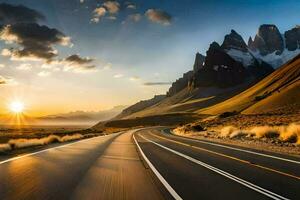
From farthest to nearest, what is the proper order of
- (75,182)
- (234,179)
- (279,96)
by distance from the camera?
1. (279,96)
2. (234,179)
3. (75,182)

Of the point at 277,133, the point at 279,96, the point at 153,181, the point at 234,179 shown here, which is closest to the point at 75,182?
the point at 153,181

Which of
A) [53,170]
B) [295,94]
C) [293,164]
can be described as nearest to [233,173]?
[293,164]

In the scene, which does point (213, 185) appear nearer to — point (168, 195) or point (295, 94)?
point (168, 195)

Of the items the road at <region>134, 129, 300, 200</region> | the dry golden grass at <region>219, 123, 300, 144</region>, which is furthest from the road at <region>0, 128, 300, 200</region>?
the dry golden grass at <region>219, 123, 300, 144</region>

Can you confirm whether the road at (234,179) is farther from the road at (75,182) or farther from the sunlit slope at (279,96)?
the sunlit slope at (279,96)

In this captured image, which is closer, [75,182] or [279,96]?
[75,182]

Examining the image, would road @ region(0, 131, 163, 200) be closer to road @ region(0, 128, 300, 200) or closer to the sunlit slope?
road @ region(0, 128, 300, 200)

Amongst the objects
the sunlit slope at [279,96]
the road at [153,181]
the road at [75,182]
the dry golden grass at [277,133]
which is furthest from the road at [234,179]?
the sunlit slope at [279,96]

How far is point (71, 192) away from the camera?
9477 millimetres

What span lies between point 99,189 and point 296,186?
4.95m

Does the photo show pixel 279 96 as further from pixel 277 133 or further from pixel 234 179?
pixel 234 179

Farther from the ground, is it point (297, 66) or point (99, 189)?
point (297, 66)

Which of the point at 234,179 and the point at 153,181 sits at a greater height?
the point at 153,181

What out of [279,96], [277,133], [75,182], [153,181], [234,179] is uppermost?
[279,96]
